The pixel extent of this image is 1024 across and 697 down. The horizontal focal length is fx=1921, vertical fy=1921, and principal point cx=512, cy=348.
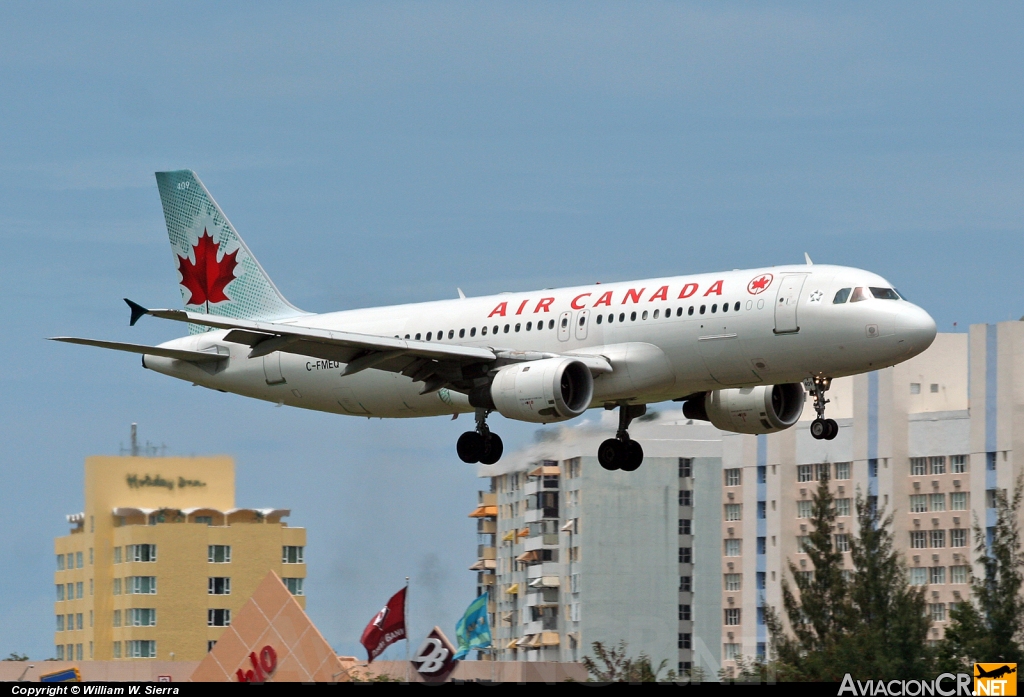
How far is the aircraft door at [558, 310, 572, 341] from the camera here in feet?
189

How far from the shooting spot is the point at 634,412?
6209 centimetres

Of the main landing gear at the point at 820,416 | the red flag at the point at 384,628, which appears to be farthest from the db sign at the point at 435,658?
the main landing gear at the point at 820,416

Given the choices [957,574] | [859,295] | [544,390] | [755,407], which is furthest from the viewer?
[957,574]

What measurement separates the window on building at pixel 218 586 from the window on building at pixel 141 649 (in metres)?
6.22

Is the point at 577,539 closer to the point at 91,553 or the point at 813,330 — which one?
the point at 91,553

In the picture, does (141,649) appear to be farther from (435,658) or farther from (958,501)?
(958,501)

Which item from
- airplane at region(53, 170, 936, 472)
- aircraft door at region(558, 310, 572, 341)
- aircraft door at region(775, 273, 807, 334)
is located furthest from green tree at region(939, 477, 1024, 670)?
aircraft door at region(775, 273, 807, 334)

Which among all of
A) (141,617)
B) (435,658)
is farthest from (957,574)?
(141,617)

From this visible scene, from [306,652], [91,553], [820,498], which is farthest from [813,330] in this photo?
[91,553]

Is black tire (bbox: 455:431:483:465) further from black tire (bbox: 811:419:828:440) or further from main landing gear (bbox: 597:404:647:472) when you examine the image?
black tire (bbox: 811:419:828:440)

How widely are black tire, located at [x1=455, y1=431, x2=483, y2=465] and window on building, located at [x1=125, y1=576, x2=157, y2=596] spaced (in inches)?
3574

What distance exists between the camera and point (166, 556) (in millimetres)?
146125

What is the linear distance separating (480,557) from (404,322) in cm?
11503

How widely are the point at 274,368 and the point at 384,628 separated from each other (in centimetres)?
5381
